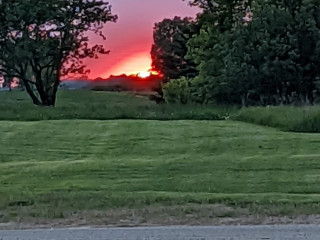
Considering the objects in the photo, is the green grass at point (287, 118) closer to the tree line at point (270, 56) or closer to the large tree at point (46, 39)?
the tree line at point (270, 56)

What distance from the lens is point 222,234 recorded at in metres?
5.41

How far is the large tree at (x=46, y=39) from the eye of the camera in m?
35.2

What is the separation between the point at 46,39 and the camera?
3722 centimetres

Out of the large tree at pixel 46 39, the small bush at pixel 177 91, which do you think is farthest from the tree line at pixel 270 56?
the large tree at pixel 46 39

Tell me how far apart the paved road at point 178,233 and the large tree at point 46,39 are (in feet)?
101

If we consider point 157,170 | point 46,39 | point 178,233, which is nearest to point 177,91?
point 46,39

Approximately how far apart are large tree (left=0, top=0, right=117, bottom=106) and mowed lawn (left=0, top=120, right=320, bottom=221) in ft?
66.3

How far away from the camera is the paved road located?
5.29 m

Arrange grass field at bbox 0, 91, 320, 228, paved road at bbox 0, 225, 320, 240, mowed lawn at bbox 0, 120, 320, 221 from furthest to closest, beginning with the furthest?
1. mowed lawn at bbox 0, 120, 320, 221
2. grass field at bbox 0, 91, 320, 228
3. paved road at bbox 0, 225, 320, 240

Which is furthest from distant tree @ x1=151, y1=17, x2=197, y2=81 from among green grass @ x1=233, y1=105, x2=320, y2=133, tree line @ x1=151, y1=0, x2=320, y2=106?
green grass @ x1=233, y1=105, x2=320, y2=133

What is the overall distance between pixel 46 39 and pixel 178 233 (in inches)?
1306

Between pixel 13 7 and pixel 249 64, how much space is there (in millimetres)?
14567

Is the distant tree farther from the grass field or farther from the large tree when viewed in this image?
the grass field

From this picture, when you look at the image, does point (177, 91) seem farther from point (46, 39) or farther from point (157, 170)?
point (157, 170)
